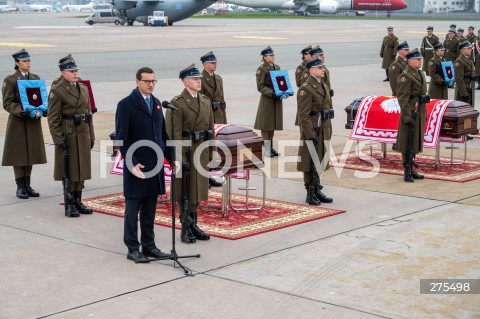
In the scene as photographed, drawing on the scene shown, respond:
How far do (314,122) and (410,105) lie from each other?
2.17 meters

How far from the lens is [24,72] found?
11.1 meters

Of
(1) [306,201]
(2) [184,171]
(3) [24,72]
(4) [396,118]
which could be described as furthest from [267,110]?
(2) [184,171]

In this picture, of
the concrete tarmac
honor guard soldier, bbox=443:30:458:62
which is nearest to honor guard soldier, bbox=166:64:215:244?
the concrete tarmac

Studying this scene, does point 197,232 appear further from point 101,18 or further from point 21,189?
point 101,18

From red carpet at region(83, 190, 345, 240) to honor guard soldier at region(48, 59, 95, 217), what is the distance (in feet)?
1.47

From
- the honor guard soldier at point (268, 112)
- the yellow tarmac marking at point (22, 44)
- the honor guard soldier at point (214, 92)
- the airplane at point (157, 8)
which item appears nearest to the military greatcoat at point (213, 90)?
the honor guard soldier at point (214, 92)

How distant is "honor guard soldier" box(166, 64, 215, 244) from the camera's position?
8.90 meters

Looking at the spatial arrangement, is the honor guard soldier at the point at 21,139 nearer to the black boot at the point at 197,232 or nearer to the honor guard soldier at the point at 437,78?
the black boot at the point at 197,232

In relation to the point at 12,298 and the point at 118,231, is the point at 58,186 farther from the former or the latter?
the point at 12,298

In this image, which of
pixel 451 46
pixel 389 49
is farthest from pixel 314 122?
pixel 389 49

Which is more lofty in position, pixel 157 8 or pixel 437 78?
pixel 157 8

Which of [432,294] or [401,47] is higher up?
[401,47]

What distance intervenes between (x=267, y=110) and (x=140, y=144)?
6.63 meters

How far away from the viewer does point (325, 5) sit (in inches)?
3959
